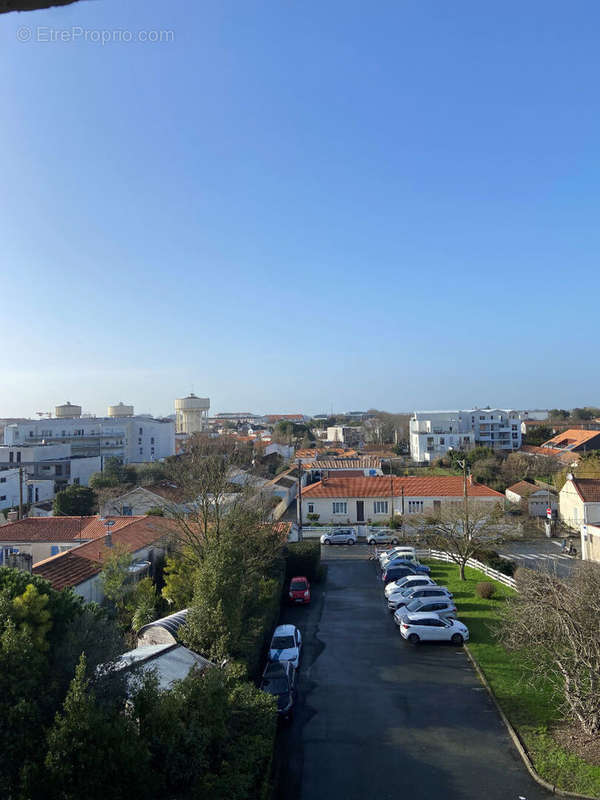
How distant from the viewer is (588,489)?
32.5m

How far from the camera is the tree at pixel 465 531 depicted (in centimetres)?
2503

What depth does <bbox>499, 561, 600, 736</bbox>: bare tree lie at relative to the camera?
1059 cm

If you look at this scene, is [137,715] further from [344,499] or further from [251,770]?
[344,499]

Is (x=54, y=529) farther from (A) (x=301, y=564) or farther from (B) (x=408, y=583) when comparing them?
(B) (x=408, y=583)

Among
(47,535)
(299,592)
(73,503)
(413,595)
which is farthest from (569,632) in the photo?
(73,503)

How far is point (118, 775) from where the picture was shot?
629 cm

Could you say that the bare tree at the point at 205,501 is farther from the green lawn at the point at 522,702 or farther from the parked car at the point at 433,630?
the green lawn at the point at 522,702

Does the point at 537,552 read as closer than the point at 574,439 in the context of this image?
Yes

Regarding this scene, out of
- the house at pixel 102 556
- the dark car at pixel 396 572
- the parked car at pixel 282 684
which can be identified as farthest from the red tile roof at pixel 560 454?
the parked car at pixel 282 684

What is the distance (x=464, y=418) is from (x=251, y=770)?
8409 cm

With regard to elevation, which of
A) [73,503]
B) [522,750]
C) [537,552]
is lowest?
[537,552]

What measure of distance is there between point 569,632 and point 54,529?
21.8m

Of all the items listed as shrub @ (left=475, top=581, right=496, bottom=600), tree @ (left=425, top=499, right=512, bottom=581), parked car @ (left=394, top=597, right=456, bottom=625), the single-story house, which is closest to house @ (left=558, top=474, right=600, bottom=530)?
the single-story house

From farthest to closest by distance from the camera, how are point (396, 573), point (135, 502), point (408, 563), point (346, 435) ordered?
1. point (346, 435)
2. point (135, 502)
3. point (408, 563)
4. point (396, 573)
